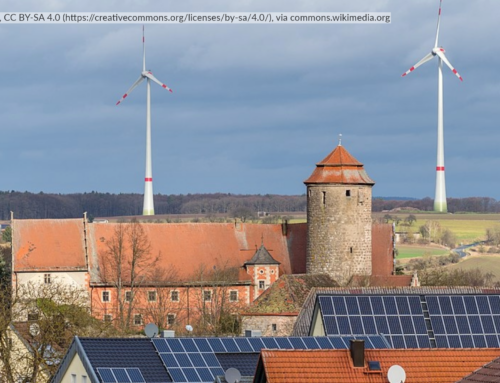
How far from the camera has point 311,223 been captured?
10425cm

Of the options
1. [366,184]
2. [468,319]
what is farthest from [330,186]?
[468,319]

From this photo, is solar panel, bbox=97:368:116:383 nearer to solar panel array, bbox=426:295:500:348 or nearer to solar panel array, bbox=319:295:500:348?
solar panel array, bbox=319:295:500:348

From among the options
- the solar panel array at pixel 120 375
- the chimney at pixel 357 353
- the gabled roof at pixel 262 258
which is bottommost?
the solar panel array at pixel 120 375

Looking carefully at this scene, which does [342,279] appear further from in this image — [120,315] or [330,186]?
[120,315]

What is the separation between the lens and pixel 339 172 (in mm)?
104000

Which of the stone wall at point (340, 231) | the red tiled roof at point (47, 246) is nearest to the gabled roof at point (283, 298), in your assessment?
the stone wall at point (340, 231)

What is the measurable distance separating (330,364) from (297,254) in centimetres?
7888

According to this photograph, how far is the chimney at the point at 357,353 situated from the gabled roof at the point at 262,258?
251ft

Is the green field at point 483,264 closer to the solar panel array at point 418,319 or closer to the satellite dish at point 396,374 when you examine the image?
the solar panel array at point 418,319

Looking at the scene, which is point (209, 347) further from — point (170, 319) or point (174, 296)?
point (174, 296)

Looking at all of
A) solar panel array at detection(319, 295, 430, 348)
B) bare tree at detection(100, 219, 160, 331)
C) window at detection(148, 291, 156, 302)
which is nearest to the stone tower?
window at detection(148, 291, 156, 302)

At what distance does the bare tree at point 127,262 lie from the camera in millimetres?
107062

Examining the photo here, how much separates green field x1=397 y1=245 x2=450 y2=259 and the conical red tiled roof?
6775 centimetres

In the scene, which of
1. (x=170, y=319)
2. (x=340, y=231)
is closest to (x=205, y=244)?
(x=170, y=319)
